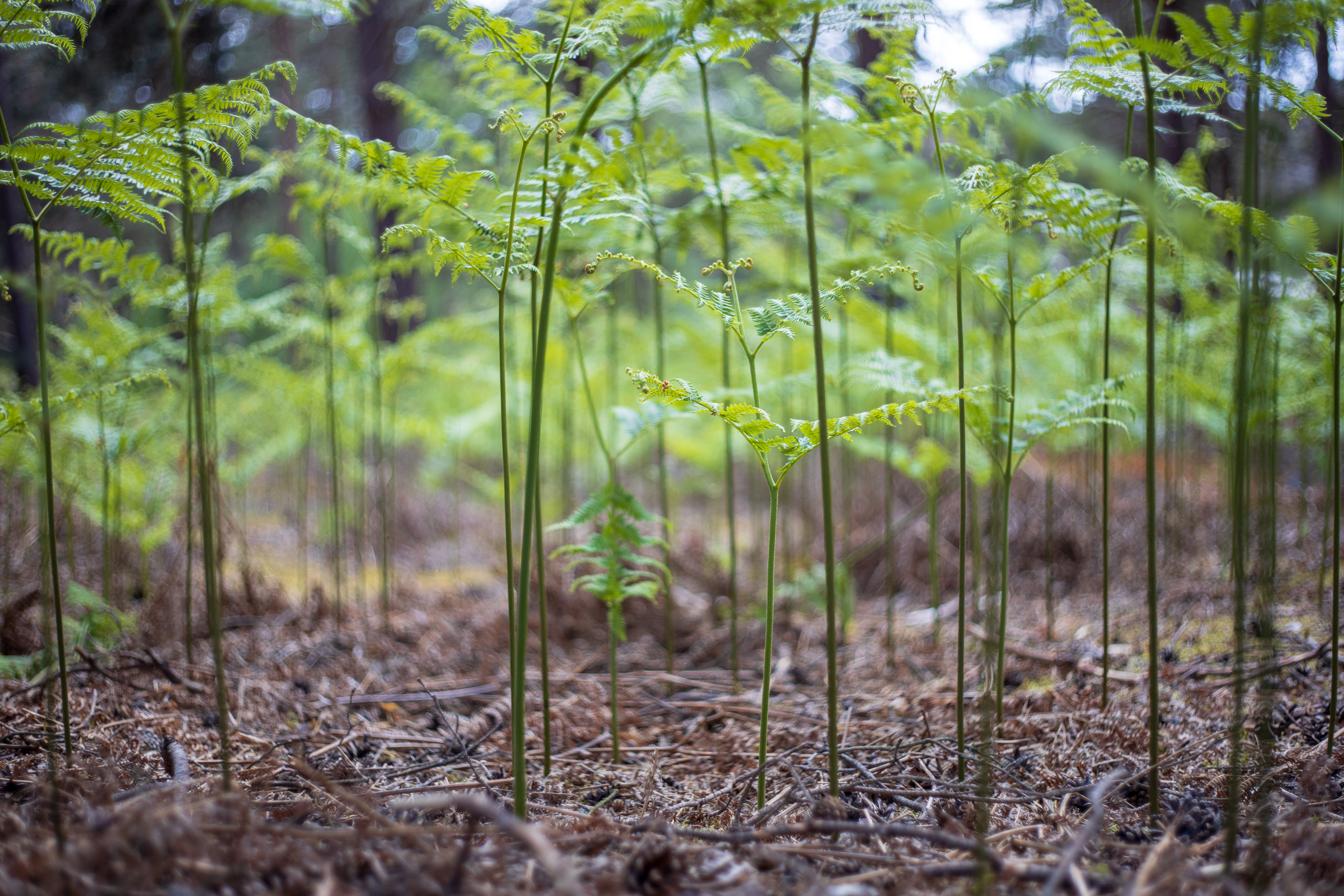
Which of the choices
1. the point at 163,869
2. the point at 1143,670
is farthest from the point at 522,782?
the point at 1143,670

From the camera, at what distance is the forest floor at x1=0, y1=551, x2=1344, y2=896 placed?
1340mm

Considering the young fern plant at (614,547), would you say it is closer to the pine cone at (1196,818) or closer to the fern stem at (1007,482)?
the fern stem at (1007,482)

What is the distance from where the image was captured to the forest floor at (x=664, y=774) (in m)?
1.34

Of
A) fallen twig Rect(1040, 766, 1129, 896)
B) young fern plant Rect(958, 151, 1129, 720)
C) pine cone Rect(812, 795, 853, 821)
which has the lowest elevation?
pine cone Rect(812, 795, 853, 821)

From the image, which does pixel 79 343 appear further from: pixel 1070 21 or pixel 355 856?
pixel 1070 21

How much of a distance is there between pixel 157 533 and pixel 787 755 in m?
3.73

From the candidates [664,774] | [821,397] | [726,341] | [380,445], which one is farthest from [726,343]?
[380,445]

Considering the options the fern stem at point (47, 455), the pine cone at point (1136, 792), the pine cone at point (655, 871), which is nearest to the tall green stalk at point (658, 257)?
the pine cone at point (655, 871)

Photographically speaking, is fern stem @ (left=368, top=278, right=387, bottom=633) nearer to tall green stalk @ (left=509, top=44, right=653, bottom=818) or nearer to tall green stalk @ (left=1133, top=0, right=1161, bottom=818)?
tall green stalk @ (left=509, top=44, right=653, bottom=818)

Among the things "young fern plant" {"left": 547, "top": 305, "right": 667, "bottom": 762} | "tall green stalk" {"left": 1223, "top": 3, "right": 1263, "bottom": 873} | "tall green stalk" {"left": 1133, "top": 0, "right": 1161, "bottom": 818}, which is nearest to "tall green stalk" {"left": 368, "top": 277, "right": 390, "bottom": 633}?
"young fern plant" {"left": 547, "top": 305, "right": 667, "bottom": 762}

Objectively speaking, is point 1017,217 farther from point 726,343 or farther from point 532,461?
point 532,461

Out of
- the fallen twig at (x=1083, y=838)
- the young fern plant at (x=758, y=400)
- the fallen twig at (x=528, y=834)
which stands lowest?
the fallen twig at (x=1083, y=838)

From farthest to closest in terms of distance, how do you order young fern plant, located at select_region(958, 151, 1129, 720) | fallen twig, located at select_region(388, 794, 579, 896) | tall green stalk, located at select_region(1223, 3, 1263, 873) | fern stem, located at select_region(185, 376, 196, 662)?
fern stem, located at select_region(185, 376, 196, 662), young fern plant, located at select_region(958, 151, 1129, 720), tall green stalk, located at select_region(1223, 3, 1263, 873), fallen twig, located at select_region(388, 794, 579, 896)

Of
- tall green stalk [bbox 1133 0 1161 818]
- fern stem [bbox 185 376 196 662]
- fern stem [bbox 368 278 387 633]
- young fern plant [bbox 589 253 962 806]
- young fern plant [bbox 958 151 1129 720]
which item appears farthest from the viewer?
fern stem [bbox 368 278 387 633]
